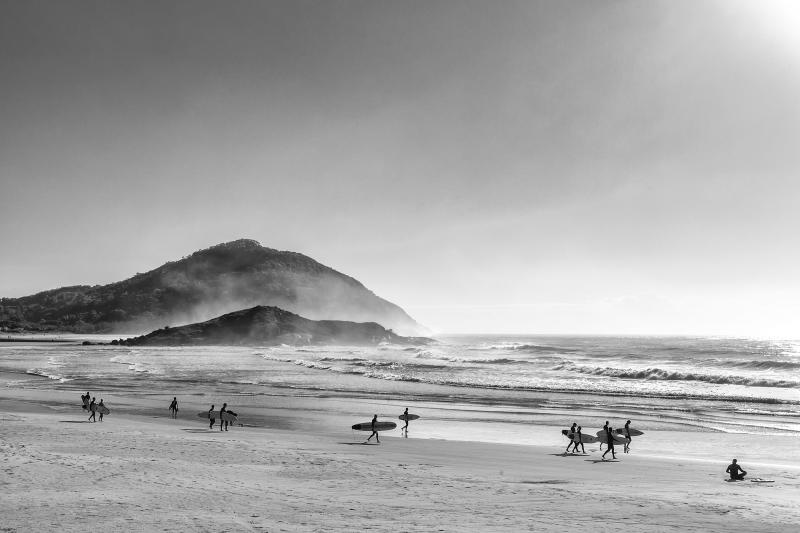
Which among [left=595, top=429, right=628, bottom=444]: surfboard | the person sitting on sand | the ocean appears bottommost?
the ocean

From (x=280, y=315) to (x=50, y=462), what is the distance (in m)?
146

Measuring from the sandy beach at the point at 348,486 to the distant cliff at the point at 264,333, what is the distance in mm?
125654

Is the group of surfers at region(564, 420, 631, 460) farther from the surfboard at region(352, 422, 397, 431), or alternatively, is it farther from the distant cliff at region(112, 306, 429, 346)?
the distant cliff at region(112, 306, 429, 346)

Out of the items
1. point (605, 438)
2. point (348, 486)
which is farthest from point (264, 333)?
point (348, 486)

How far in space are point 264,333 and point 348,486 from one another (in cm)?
A: 13771

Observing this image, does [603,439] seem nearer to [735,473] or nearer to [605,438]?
[605,438]

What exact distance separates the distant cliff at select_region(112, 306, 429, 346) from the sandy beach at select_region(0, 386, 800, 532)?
412 ft

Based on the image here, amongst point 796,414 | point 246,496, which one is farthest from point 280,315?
point 246,496

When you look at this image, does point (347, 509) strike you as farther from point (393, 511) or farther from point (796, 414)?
point (796, 414)

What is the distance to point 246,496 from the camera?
40.9 ft

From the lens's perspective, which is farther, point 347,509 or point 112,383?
point 112,383

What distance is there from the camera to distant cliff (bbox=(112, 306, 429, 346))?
143000 millimetres

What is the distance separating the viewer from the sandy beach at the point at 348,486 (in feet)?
35.0

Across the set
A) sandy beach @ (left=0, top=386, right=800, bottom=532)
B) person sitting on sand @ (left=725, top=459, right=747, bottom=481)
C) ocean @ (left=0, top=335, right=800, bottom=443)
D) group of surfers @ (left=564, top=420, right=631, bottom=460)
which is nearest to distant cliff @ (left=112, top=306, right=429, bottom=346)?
ocean @ (left=0, top=335, right=800, bottom=443)
